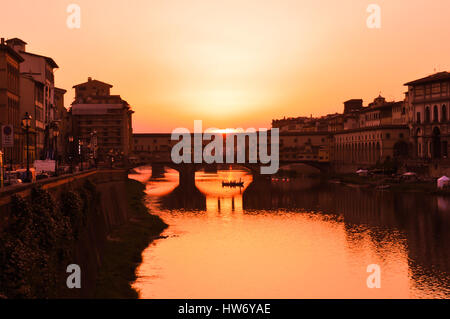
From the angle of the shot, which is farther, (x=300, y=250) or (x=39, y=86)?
(x=39, y=86)

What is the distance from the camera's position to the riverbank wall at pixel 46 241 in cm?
1823

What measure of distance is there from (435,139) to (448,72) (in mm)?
13432

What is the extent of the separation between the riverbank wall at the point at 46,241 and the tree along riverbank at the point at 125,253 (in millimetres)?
814

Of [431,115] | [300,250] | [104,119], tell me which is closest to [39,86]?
[300,250]

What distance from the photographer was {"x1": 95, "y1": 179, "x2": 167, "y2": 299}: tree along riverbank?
34875 mm

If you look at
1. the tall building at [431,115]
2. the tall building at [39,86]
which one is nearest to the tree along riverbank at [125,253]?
the tall building at [39,86]

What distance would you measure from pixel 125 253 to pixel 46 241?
22.4 meters

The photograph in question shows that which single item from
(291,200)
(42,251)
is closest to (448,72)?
(291,200)

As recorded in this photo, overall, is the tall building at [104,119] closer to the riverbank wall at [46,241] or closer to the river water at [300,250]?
the river water at [300,250]

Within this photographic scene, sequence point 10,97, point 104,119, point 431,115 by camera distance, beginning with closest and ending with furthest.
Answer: point 10,97 → point 431,115 → point 104,119

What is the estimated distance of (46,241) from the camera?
909 inches

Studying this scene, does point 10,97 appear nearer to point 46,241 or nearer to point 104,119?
point 46,241

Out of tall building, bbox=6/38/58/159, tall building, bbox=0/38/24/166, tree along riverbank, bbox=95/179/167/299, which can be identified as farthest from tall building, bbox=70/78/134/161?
tall building, bbox=0/38/24/166

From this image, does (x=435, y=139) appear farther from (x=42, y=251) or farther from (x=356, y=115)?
(x=42, y=251)
